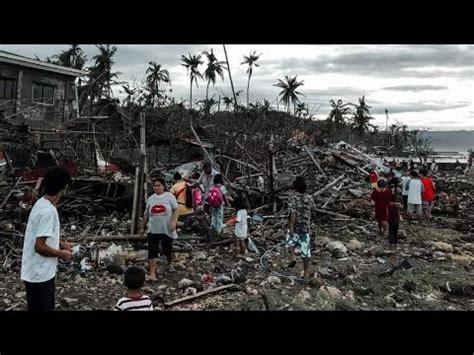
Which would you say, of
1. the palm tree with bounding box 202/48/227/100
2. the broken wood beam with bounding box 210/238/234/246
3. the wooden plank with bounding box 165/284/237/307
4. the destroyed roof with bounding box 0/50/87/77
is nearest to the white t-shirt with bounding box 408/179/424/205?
the broken wood beam with bounding box 210/238/234/246

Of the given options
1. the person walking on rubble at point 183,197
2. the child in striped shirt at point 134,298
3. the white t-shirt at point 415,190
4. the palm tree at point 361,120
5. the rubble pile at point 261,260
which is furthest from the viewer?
A: the palm tree at point 361,120

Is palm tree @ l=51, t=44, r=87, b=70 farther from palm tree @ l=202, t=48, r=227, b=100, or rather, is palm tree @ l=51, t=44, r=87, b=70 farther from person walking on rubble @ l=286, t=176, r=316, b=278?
person walking on rubble @ l=286, t=176, r=316, b=278

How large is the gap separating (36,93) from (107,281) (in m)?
14.6

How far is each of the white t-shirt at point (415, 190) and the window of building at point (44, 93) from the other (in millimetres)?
14377

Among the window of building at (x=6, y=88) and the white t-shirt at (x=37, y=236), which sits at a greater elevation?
the window of building at (x=6, y=88)

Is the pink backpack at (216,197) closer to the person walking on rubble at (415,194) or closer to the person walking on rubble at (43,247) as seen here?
the person walking on rubble at (43,247)

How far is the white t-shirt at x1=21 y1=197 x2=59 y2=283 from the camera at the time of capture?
9.37 ft

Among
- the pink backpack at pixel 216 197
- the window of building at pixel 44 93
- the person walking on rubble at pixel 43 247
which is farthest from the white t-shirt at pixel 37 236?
the window of building at pixel 44 93

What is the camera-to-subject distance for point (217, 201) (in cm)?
752

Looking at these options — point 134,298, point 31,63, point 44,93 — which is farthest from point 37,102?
point 134,298

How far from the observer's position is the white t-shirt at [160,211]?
5672mm
